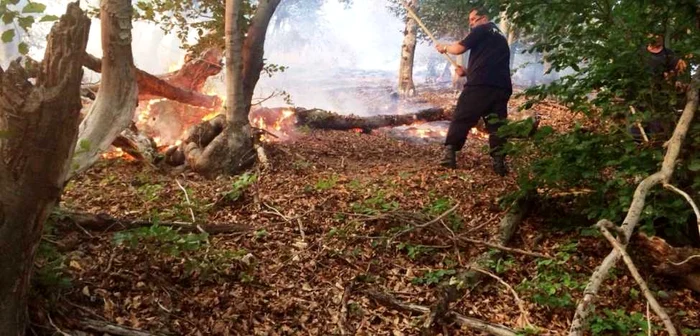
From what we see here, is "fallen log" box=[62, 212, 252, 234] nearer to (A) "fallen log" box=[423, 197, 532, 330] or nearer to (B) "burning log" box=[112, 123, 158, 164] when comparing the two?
(A) "fallen log" box=[423, 197, 532, 330]

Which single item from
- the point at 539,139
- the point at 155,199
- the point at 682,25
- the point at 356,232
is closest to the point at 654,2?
the point at 682,25

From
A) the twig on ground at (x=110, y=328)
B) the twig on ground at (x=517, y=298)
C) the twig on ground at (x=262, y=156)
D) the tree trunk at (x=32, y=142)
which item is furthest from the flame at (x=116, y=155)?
the twig on ground at (x=517, y=298)

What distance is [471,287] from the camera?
3.82 metres

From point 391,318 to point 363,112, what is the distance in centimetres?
1834

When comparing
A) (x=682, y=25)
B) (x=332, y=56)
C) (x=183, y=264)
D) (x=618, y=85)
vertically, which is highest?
(x=332, y=56)

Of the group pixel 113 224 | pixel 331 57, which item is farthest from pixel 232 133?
pixel 331 57

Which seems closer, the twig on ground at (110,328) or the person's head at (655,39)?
the twig on ground at (110,328)

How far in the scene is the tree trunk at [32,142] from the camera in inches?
81.9

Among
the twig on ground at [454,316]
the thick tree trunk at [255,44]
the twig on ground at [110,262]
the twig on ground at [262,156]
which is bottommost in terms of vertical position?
the twig on ground at [454,316]

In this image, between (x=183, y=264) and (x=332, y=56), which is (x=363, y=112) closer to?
(x=183, y=264)

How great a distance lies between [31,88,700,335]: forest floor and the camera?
10.3 feet

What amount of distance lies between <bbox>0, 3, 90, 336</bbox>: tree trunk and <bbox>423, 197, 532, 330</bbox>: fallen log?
8.55 feet

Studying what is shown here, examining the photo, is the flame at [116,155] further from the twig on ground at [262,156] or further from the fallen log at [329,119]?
the fallen log at [329,119]

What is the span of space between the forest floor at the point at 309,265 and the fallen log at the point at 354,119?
5986 millimetres
